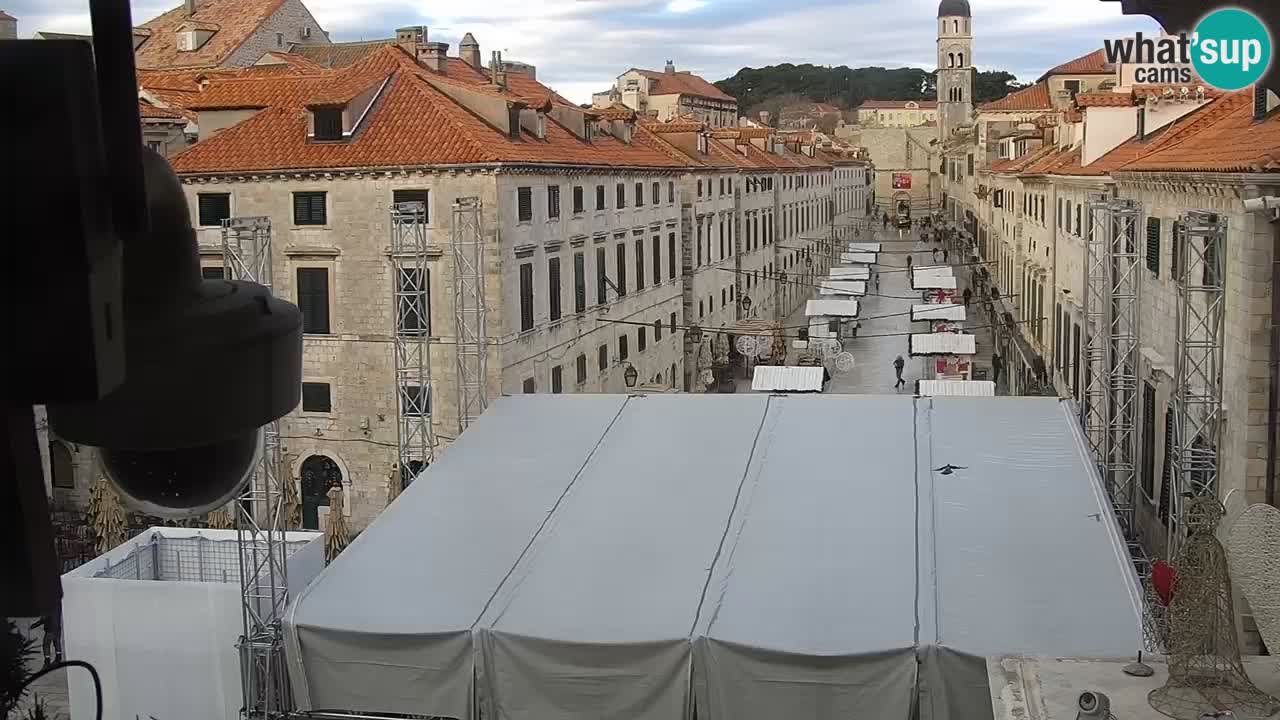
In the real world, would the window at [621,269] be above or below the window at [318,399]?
above

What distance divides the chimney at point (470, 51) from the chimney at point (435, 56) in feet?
13.4

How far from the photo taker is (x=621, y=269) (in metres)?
29.6

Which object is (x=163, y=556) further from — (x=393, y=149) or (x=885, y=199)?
(x=885, y=199)

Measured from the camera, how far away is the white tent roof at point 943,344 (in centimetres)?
3155

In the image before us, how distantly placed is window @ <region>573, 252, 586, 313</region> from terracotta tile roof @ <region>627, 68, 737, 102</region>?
61826 mm

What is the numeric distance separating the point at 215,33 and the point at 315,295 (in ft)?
69.0

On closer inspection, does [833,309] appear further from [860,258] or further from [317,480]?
[860,258]

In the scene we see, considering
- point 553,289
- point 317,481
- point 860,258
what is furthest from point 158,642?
point 860,258

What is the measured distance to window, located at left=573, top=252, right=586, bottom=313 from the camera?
26.3 metres

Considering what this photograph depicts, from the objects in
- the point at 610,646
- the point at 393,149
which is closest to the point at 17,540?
the point at 610,646

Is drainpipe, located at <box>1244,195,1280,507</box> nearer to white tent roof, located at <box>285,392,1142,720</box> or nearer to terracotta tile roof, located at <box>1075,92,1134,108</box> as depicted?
white tent roof, located at <box>285,392,1142,720</box>

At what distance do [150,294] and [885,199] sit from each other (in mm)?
112397

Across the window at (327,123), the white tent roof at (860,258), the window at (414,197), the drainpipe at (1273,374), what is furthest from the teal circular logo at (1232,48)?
the white tent roof at (860,258)

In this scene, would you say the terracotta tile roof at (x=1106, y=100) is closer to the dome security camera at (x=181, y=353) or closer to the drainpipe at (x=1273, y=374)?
the drainpipe at (x=1273, y=374)
